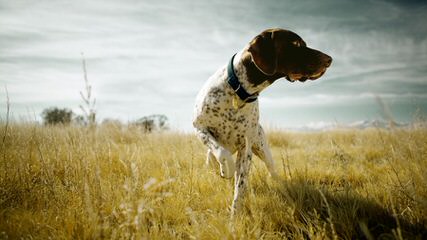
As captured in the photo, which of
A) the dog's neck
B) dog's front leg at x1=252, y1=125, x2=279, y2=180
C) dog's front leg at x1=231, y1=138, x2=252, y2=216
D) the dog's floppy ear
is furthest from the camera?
dog's front leg at x1=252, y1=125, x2=279, y2=180

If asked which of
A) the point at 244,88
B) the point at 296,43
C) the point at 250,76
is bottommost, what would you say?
the point at 244,88

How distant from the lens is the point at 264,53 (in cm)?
338

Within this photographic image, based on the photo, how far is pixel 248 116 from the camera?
3.92m

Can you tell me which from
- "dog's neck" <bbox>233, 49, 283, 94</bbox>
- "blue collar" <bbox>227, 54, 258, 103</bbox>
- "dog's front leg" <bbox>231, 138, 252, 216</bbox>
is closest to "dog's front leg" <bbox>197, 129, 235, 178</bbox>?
"dog's front leg" <bbox>231, 138, 252, 216</bbox>

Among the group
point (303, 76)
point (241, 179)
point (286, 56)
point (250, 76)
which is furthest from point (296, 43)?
point (241, 179)

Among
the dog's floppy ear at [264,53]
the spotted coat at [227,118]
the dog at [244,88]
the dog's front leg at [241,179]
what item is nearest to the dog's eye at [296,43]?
the dog at [244,88]

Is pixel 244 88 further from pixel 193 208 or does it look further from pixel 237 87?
pixel 193 208

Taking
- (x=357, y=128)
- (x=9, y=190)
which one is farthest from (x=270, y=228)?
(x=357, y=128)

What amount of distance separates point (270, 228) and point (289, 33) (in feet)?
7.64

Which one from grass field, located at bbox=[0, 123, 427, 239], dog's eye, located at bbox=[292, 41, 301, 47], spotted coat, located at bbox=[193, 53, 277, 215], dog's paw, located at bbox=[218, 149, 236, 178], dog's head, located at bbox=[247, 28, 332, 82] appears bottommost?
grass field, located at bbox=[0, 123, 427, 239]

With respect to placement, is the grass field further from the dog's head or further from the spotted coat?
the dog's head

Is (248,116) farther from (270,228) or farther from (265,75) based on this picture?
(270,228)

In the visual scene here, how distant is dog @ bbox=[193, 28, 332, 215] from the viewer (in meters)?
3.41

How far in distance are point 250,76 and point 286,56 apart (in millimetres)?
507
